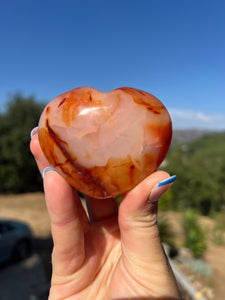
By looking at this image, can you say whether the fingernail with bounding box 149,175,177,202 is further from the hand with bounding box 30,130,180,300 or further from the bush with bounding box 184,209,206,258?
the bush with bounding box 184,209,206,258

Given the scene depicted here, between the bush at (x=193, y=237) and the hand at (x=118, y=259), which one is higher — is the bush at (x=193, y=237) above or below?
below

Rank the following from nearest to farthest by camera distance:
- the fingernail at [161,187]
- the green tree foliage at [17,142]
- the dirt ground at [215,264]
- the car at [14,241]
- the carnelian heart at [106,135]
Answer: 1. the fingernail at [161,187]
2. the carnelian heart at [106,135]
3. the dirt ground at [215,264]
4. the car at [14,241]
5. the green tree foliage at [17,142]

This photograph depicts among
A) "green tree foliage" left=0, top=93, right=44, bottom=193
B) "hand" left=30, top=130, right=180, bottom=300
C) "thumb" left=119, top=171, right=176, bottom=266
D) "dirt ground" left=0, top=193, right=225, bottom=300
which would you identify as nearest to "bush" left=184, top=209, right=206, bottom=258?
"dirt ground" left=0, top=193, right=225, bottom=300

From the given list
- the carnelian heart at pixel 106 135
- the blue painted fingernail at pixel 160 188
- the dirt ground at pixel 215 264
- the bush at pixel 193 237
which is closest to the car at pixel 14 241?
the dirt ground at pixel 215 264

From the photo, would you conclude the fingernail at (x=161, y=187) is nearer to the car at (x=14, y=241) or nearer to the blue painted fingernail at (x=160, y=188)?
the blue painted fingernail at (x=160, y=188)

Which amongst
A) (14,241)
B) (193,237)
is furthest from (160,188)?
(193,237)

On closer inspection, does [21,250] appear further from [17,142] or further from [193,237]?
[17,142]
